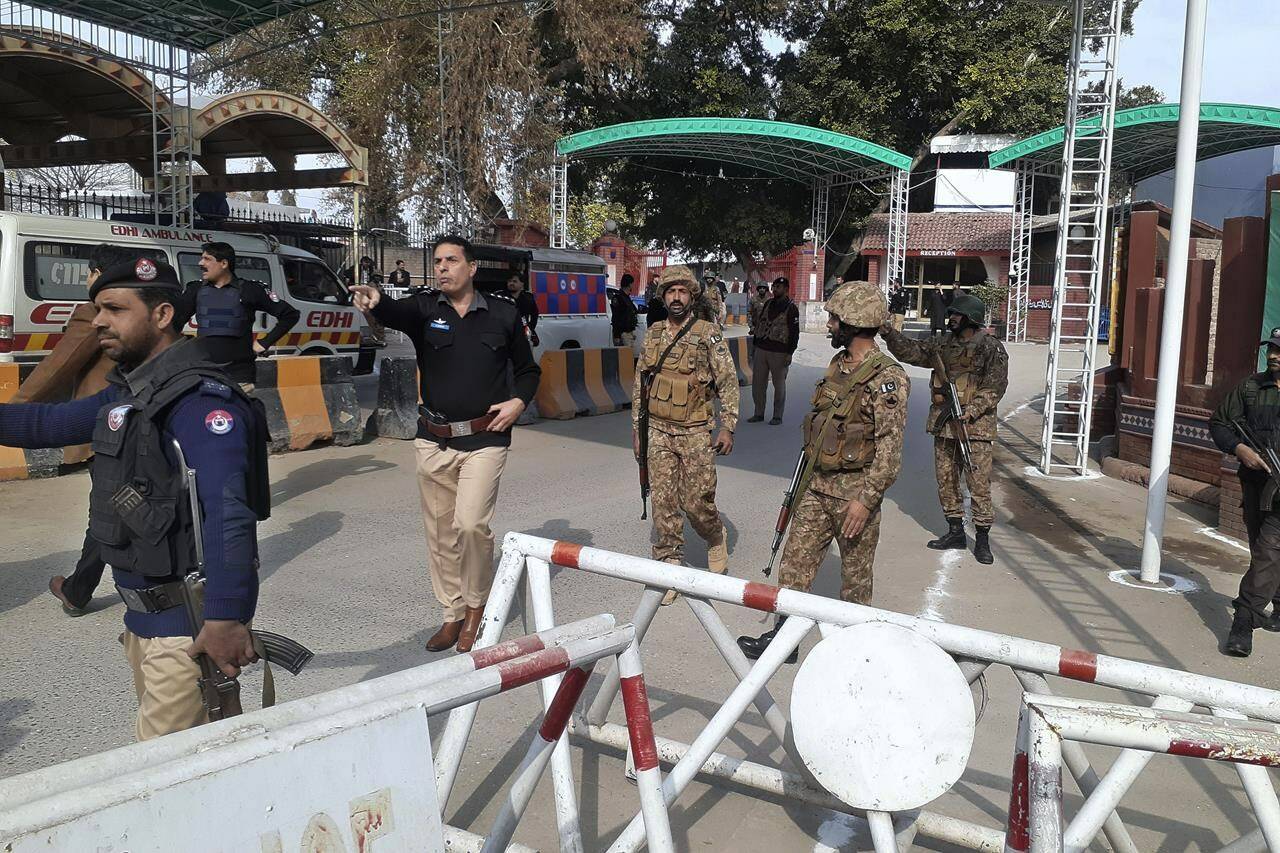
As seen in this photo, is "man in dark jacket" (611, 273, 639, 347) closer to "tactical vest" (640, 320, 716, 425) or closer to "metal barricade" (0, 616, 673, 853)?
"tactical vest" (640, 320, 716, 425)

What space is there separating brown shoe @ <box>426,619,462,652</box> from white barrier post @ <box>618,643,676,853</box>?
7.99 feet

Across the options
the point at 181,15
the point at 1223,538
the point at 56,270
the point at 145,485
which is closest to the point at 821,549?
the point at 145,485

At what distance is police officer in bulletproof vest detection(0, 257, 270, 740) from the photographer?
2.58 m

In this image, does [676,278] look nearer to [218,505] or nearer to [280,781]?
[218,505]

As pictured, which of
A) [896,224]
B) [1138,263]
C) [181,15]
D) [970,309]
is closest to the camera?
[970,309]

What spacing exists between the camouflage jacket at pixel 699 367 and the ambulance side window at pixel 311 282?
326 inches

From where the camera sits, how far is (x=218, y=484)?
8.57ft

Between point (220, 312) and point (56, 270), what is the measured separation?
15.4 feet

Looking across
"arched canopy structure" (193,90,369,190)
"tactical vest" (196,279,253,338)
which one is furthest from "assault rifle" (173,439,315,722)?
"arched canopy structure" (193,90,369,190)

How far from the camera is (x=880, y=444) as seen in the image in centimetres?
454

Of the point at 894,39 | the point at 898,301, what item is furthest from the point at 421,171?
the point at 894,39

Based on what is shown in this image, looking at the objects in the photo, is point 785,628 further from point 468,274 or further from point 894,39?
Answer: point 894,39

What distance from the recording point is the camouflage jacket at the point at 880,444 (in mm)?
4492

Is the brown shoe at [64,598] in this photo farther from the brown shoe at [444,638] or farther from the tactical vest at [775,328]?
the tactical vest at [775,328]
